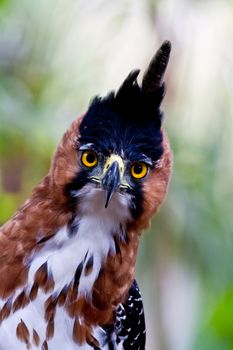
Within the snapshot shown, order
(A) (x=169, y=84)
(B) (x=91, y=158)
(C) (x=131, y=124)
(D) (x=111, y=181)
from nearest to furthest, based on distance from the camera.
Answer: (D) (x=111, y=181)
(B) (x=91, y=158)
(C) (x=131, y=124)
(A) (x=169, y=84)

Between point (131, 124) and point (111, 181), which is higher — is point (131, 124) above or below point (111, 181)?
above

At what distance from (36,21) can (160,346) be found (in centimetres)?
206

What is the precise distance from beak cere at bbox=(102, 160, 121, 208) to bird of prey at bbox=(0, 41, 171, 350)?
30 mm

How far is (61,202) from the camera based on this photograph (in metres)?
4.26

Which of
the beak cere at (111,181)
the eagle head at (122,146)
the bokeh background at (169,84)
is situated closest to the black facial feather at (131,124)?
the eagle head at (122,146)

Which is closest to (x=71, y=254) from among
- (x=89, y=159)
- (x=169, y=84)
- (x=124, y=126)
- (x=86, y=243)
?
(x=86, y=243)

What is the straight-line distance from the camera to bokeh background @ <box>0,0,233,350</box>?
6137mm

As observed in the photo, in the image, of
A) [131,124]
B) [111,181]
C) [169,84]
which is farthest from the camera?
[169,84]

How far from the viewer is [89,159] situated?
13.7ft

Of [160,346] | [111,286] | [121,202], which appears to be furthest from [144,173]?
[160,346]

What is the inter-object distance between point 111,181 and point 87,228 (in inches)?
12.0

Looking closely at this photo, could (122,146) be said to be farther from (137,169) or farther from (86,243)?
(86,243)

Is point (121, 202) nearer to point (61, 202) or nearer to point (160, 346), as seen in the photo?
point (61, 202)

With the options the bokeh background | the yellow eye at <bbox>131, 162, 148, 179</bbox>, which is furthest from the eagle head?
the bokeh background
